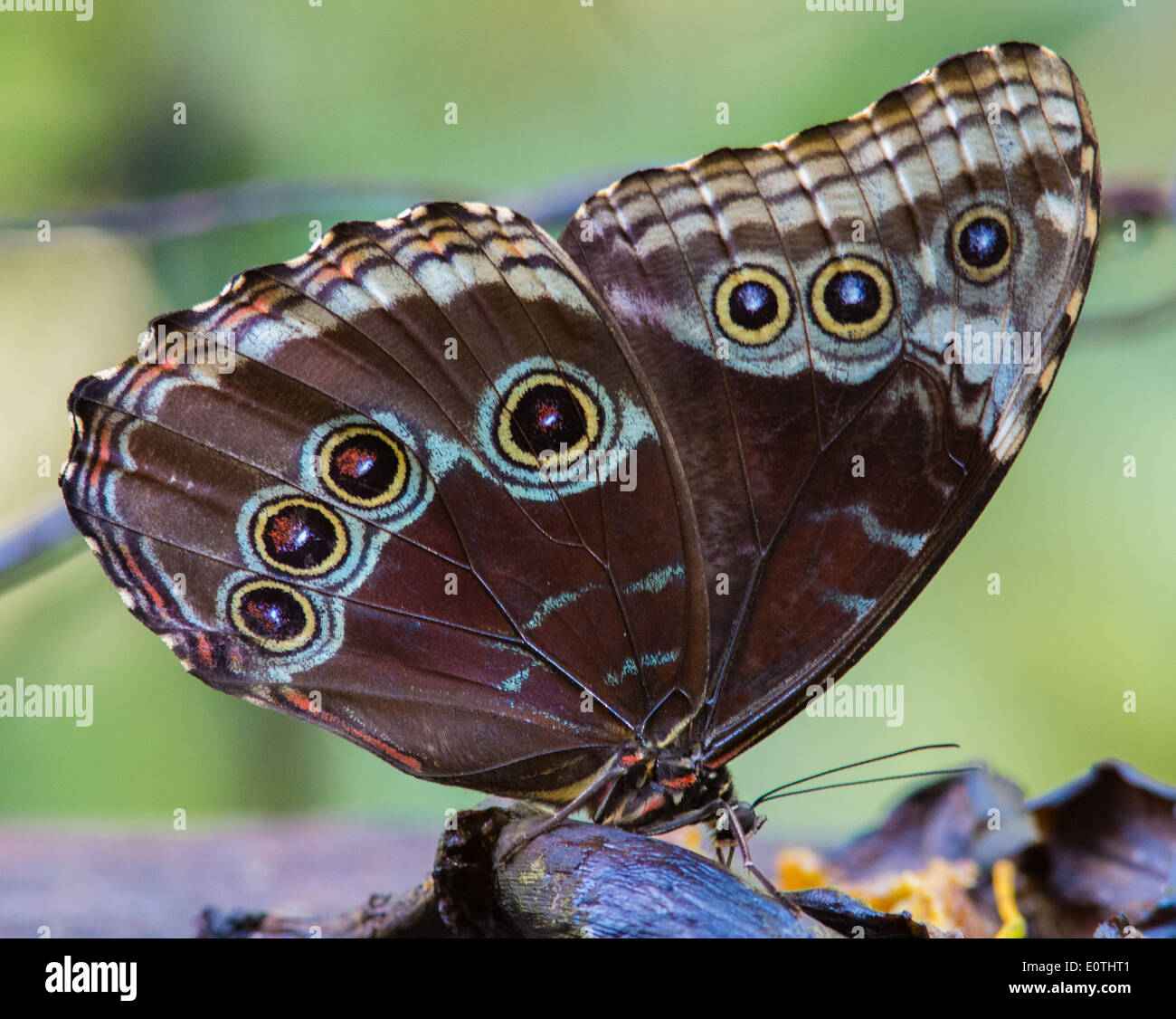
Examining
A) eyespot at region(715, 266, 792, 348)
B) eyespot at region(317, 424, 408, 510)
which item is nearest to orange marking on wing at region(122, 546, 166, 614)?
eyespot at region(317, 424, 408, 510)

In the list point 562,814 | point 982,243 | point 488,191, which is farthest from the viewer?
point 488,191

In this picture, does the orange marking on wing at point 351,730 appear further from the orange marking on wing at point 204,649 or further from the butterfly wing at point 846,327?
the butterfly wing at point 846,327

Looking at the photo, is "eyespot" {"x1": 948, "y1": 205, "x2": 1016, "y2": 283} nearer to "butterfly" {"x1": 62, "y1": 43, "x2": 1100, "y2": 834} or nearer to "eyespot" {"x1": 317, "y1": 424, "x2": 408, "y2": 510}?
"butterfly" {"x1": 62, "y1": 43, "x2": 1100, "y2": 834}

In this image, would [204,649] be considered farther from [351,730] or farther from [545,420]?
[545,420]

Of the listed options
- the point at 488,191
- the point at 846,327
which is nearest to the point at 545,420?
the point at 846,327

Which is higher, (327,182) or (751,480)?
(327,182)

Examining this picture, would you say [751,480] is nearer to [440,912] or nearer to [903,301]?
[903,301]
